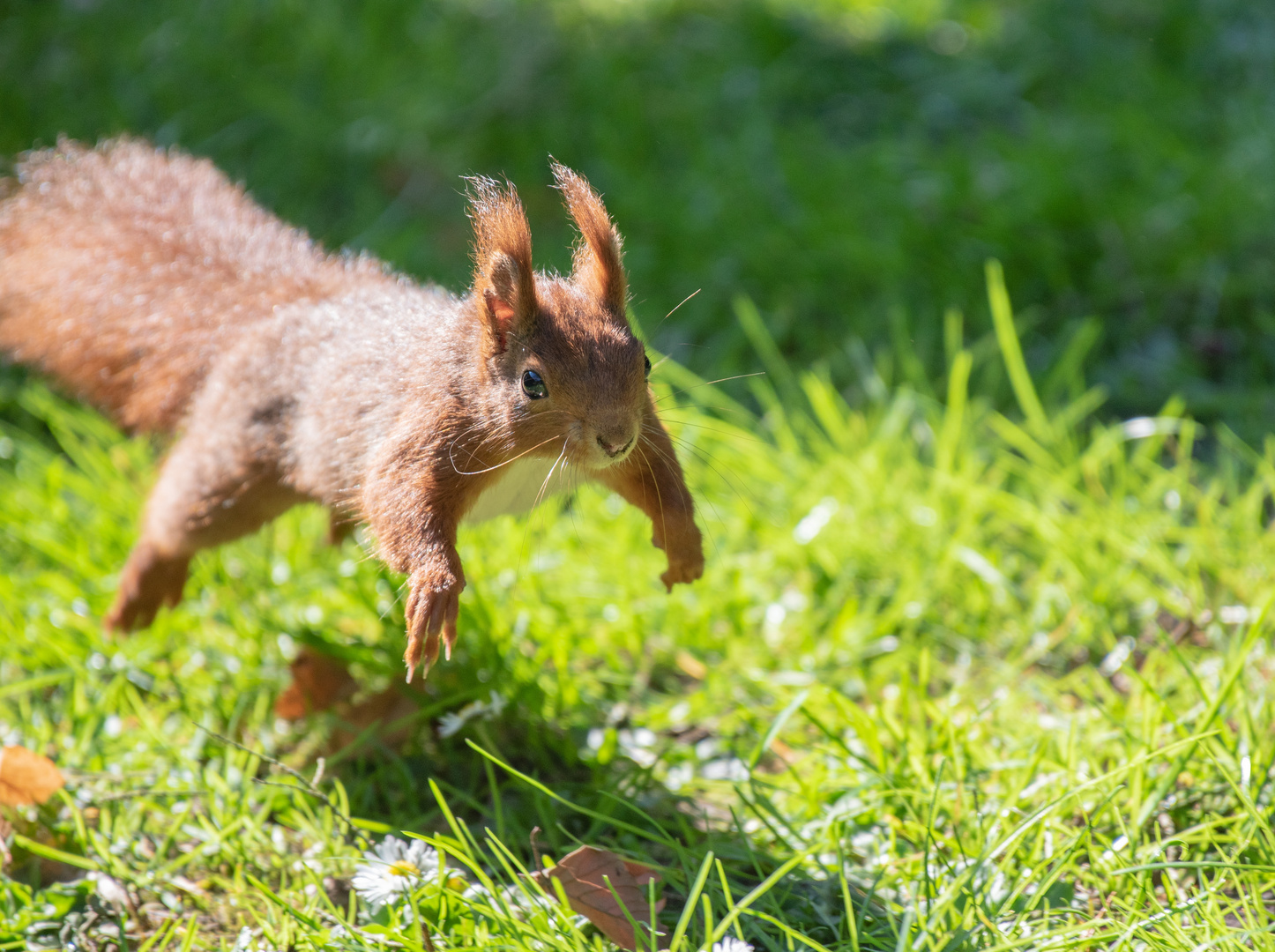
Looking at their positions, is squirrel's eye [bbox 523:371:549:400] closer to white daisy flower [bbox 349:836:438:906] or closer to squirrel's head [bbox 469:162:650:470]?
squirrel's head [bbox 469:162:650:470]

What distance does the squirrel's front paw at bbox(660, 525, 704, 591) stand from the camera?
1924 millimetres

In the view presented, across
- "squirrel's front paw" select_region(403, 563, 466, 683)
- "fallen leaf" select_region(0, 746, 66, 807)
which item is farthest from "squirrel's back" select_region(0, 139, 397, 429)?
"squirrel's front paw" select_region(403, 563, 466, 683)

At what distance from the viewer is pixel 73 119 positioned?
4039 mm

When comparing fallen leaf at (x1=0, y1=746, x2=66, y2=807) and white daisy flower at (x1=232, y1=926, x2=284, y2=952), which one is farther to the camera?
fallen leaf at (x1=0, y1=746, x2=66, y2=807)

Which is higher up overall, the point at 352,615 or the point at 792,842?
the point at 352,615

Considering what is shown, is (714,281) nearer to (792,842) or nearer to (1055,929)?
(792,842)

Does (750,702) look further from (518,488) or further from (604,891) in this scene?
(518,488)

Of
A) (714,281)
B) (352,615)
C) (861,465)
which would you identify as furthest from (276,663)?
(714,281)

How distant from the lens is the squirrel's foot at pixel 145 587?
2307mm

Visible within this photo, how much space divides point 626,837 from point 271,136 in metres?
3.00

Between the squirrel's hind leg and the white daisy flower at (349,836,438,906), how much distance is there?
23.9 inches

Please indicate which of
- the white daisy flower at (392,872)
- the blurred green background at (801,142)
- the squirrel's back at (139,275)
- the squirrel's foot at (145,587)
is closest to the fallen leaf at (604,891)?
the white daisy flower at (392,872)

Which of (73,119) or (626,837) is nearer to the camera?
(626,837)

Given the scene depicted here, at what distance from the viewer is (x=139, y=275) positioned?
2.23 meters
